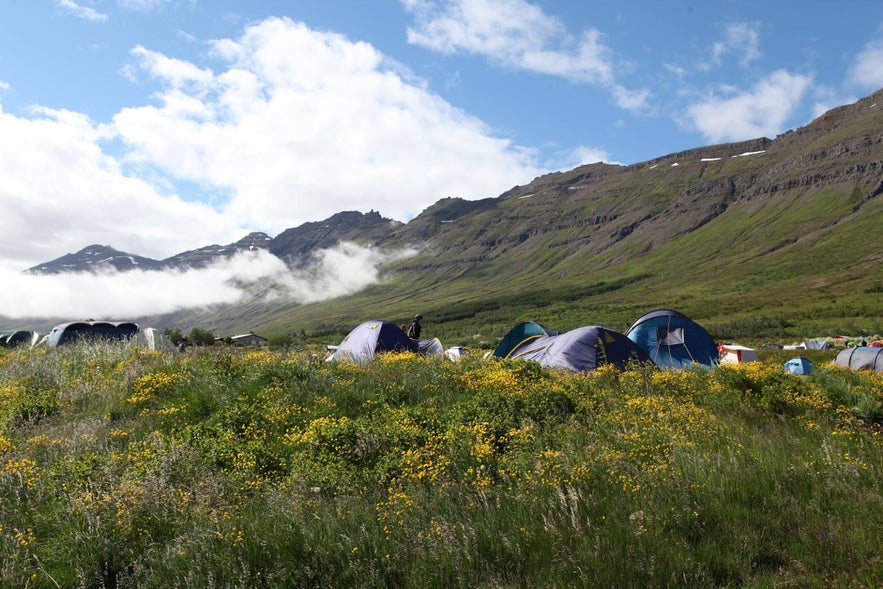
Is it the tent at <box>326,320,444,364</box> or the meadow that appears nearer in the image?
the meadow

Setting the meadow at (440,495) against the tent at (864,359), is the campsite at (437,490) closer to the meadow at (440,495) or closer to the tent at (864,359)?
the meadow at (440,495)

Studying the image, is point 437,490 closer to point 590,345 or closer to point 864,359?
point 590,345

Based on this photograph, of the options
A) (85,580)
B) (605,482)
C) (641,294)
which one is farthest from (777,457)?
(641,294)

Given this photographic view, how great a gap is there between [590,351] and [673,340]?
26.8 feet

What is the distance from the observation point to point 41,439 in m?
6.58

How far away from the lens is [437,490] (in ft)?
16.0

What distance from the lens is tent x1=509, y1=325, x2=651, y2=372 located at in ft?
48.5

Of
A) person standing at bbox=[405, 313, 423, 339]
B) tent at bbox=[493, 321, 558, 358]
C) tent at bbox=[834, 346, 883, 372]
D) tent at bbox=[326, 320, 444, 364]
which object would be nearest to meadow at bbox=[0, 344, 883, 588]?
tent at bbox=[326, 320, 444, 364]

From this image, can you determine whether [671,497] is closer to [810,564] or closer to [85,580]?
[810,564]

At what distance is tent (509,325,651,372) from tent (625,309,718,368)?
19.8 ft

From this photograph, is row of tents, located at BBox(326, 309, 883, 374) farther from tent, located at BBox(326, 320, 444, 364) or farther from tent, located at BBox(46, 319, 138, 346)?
tent, located at BBox(46, 319, 138, 346)

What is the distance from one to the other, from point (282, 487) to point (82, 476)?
2462mm

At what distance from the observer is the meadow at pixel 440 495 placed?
380 centimetres

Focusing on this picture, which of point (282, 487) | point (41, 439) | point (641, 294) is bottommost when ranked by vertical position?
point (641, 294)
